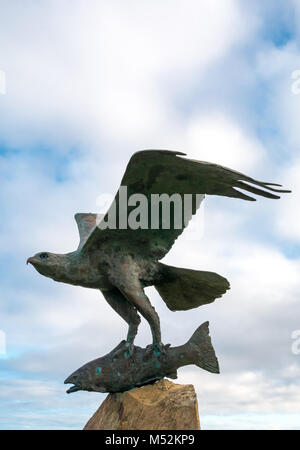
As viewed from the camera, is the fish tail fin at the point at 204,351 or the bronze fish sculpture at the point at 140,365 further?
the fish tail fin at the point at 204,351

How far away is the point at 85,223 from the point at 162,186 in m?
1.88

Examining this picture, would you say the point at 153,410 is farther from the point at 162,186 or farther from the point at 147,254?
the point at 162,186

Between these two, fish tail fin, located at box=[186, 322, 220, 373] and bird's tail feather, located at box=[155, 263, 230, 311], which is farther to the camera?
bird's tail feather, located at box=[155, 263, 230, 311]

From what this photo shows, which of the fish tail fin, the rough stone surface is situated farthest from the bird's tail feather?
the rough stone surface

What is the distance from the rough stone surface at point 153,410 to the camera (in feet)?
19.3

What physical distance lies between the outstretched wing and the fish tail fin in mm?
1099

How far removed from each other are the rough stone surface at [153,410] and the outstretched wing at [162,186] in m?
1.64

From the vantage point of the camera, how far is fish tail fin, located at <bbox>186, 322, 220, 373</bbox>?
6.30 metres

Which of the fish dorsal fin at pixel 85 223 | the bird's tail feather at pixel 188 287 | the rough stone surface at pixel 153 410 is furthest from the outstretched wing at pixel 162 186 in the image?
the rough stone surface at pixel 153 410

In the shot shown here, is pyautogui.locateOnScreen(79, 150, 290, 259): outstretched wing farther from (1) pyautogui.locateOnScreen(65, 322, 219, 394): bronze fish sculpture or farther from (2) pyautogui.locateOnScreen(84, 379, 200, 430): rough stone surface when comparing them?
(2) pyautogui.locateOnScreen(84, 379, 200, 430): rough stone surface

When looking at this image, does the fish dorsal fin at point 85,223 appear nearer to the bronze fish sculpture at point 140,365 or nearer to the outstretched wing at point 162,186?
the outstretched wing at point 162,186

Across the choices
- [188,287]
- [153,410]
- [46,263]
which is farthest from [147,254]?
[153,410]
